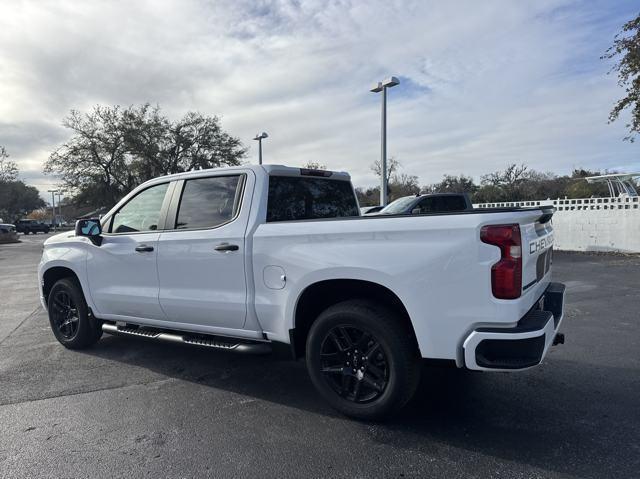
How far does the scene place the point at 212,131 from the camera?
33594mm

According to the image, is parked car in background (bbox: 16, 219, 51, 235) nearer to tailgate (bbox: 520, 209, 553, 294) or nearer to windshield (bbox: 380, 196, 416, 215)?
windshield (bbox: 380, 196, 416, 215)

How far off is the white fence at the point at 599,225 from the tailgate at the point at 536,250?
1134 centimetres

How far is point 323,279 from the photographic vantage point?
11.1ft

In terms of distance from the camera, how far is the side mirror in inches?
187

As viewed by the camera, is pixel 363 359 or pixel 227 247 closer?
pixel 363 359

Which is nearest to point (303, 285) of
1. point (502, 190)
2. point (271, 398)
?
point (271, 398)

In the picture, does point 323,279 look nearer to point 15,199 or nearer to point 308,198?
point 308,198

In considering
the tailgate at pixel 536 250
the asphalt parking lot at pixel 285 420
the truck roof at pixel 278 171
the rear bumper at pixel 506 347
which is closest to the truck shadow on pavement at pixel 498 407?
the asphalt parking lot at pixel 285 420

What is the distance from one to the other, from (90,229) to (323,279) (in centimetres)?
278

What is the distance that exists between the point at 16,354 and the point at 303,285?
391 centimetres

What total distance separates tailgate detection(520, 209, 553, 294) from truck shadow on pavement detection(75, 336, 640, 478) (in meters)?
0.99

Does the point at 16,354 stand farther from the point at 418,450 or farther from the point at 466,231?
the point at 466,231

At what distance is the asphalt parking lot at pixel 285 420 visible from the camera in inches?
113

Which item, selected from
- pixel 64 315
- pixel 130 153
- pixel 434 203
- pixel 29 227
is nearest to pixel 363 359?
pixel 64 315
